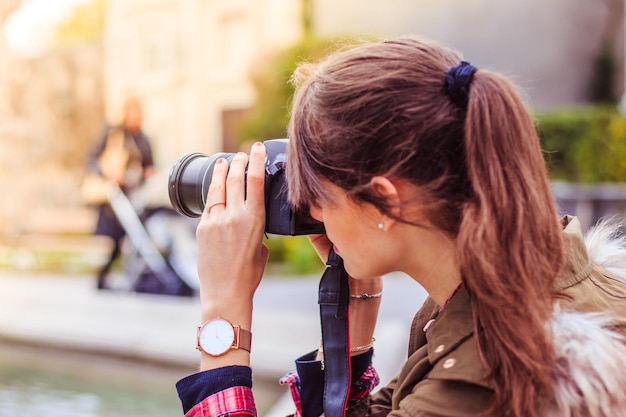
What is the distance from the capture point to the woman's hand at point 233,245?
3.56 feet

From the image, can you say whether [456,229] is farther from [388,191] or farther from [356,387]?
[356,387]

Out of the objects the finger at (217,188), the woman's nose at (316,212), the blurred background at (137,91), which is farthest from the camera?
the blurred background at (137,91)

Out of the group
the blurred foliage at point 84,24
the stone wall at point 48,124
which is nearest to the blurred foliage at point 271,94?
the stone wall at point 48,124

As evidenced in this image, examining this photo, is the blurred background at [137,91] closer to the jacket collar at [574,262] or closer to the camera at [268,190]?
the camera at [268,190]

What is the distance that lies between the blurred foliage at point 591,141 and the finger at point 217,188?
7.72 m

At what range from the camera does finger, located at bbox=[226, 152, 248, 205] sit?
1098 mm

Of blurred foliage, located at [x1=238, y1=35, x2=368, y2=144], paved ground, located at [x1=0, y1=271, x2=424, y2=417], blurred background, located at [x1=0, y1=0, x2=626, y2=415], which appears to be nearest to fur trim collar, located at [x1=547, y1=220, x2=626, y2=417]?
paved ground, located at [x1=0, y1=271, x2=424, y2=417]

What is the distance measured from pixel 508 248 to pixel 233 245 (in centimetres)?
43

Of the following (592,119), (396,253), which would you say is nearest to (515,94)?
(396,253)

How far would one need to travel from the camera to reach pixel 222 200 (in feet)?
3.63

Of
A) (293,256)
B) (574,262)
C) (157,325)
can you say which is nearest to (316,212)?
(574,262)

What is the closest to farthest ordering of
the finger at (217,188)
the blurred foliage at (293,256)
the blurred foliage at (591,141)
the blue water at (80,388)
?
1. the finger at (217,188)
2. the blue water at (80,388)
3. the blurred foliage at (293,256)
4. the blurred foliage at (591,141)

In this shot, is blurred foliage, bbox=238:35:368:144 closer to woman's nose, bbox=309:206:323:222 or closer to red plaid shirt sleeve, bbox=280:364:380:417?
red plaid shirt sleeve, bbox=280:364:380:417

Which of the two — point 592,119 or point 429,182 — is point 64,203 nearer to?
point 592,119
